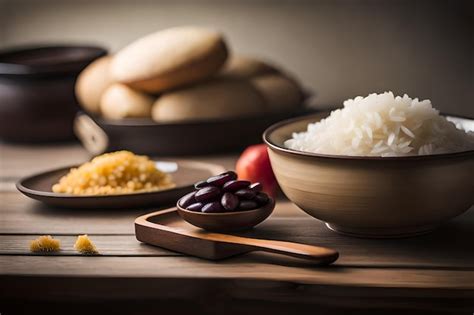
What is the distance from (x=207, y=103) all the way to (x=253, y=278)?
2.43 ft

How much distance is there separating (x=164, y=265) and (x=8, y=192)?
1.75 feet

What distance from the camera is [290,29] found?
224 cm

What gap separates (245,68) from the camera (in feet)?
5.79

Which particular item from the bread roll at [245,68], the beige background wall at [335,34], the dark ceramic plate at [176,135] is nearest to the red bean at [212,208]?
the dark ceramic plate at [176,135]

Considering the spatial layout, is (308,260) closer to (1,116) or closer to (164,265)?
(164,265)

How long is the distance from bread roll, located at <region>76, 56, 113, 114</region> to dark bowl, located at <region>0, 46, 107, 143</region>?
3cm

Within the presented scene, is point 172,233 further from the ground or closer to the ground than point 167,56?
closer to the ground

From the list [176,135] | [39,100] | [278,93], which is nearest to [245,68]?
[278,93]

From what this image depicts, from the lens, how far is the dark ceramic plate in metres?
1.63

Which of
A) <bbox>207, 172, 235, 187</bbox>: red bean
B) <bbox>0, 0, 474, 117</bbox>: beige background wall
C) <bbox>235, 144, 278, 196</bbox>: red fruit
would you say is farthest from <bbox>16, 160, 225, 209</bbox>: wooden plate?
<bbox>0, 0, 474, 117</bbox>: beige background wall

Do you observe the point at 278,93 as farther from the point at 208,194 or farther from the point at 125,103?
the point at 208,194

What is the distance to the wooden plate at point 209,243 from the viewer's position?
0.97 meters

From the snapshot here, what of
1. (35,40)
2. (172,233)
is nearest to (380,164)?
(172,233)

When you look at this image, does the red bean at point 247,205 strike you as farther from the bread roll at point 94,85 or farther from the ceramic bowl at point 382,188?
the bread roll at point 94,85
